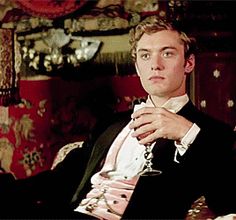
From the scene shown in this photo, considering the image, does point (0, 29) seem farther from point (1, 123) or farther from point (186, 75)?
point (186, 75)

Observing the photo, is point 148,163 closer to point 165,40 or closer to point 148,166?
point 148,166

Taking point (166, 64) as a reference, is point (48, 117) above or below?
below

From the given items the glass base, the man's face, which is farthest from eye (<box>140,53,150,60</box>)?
the glass base

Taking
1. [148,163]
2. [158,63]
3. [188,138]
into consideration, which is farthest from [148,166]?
[158,63]

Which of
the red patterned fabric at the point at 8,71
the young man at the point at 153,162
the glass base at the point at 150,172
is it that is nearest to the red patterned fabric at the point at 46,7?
the red patterned fabric at the point at 8,71

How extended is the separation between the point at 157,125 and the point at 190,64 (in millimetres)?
165

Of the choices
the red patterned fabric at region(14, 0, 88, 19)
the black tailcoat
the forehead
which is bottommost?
the black tailcoat

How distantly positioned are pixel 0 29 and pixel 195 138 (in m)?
0.60

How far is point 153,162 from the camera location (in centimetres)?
138

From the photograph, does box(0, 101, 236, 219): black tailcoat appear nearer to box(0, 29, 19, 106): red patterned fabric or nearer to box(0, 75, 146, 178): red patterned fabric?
box(0, 75, 146, 178): red patterned fabric

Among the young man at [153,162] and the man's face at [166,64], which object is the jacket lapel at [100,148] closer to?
the young man at [153,162]

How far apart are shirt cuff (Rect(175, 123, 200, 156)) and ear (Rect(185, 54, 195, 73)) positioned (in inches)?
5.6

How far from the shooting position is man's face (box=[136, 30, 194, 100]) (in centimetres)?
139

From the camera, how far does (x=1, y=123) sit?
158 cm
